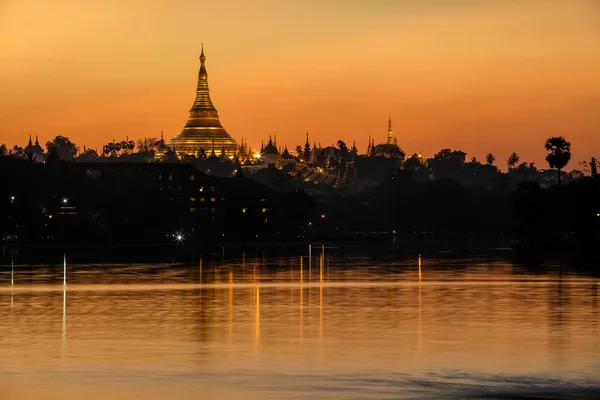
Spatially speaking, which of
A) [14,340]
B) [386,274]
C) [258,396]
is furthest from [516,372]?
[386,274]

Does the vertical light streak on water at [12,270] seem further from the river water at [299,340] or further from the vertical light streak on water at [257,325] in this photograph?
the vertical light streak on water at [257,325]

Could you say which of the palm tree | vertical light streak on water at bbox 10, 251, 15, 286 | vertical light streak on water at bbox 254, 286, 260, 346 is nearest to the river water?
vertical light streak on water at bbox 254, 286, 260, 346

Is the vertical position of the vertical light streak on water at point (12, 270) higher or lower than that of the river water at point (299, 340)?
higher

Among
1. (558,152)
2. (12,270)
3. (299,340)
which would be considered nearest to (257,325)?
(299,340)

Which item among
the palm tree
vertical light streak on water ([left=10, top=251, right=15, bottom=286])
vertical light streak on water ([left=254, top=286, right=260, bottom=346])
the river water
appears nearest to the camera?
the river water

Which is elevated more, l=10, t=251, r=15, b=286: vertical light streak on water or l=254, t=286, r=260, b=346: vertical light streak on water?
l=10, t=251, r=15, b=286: vertical light streak on water

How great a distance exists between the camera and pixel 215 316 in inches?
2071

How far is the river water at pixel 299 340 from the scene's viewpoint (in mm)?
32812

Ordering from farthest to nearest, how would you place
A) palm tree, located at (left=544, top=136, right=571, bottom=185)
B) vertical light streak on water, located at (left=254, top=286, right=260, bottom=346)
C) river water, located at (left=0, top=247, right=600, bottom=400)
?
palm tree, located at (left=544, top=136, right=571, bottom=185) < vertical light streak on water, located at (left=254, top=286, right=260, bottom=346) < river water, located at (left=0, top=247, right=600, bottom=400)

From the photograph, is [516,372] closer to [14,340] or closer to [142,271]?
[14,340]

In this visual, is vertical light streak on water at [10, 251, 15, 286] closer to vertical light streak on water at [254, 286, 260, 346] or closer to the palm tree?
vertical light streak on water at [254, 286, 260, 346]

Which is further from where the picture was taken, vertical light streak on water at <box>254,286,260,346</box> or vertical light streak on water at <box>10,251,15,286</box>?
vertical light streak on water at <box>10,251,15,286</box>

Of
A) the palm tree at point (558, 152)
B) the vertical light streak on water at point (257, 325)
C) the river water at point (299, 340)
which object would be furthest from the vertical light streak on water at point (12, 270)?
the palm tree at point (558, 152)

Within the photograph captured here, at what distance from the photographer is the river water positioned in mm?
32812
